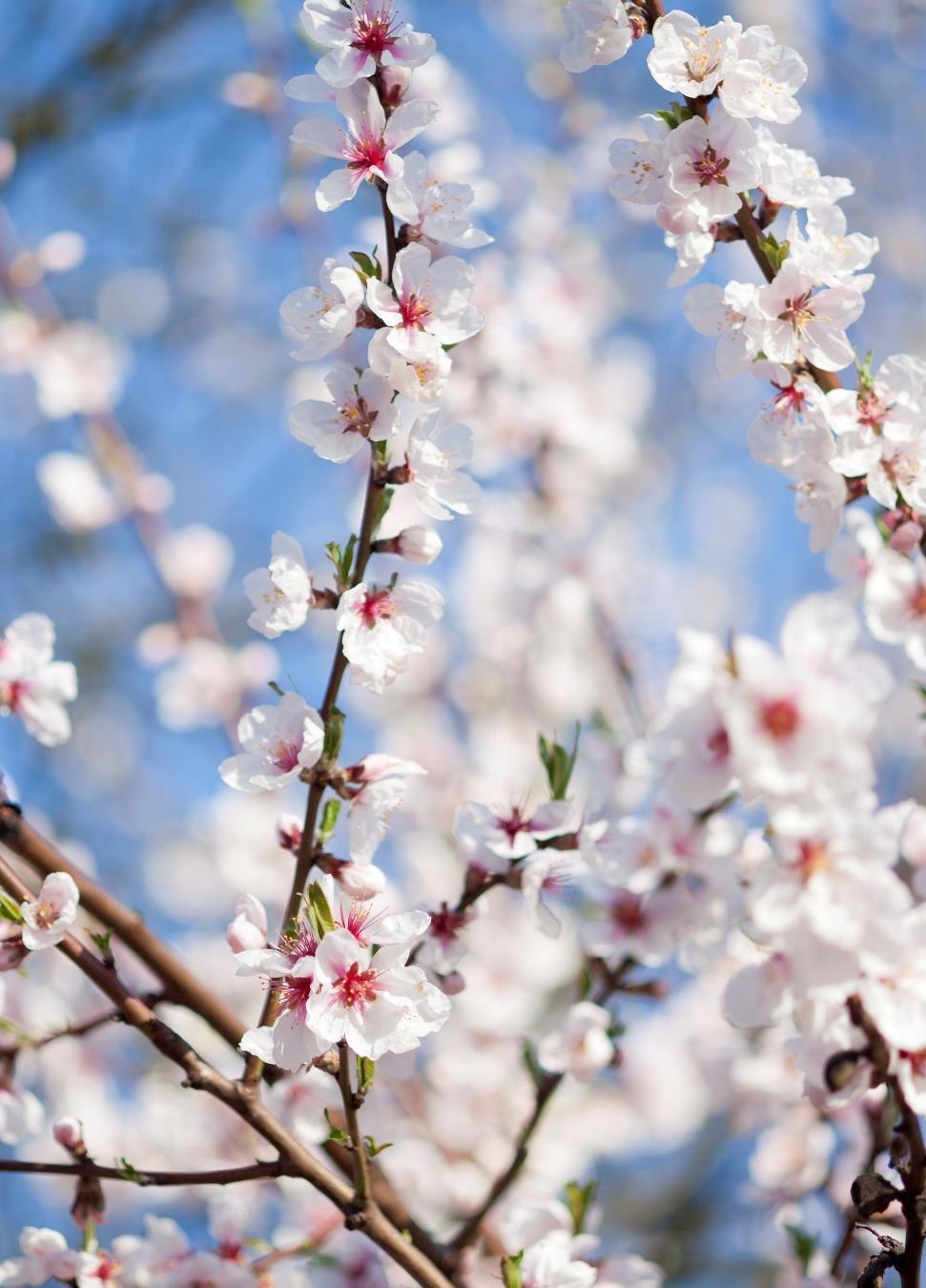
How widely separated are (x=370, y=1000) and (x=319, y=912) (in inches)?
4.5

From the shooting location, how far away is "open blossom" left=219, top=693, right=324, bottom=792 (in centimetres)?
136

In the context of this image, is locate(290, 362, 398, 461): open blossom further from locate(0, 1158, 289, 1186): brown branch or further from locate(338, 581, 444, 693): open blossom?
locate(0, 1158, 289, 1186): brown branch

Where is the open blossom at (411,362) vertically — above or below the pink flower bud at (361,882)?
above

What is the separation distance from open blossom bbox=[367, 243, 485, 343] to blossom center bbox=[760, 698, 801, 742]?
24.2 inches

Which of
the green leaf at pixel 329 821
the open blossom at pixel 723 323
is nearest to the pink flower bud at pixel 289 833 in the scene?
the green leaf at pixel 329 821

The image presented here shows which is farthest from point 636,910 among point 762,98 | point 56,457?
point 56,457

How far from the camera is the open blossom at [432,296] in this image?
4.42 ft

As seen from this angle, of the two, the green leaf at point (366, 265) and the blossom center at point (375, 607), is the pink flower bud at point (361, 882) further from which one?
the green leaf at point (366, 265)

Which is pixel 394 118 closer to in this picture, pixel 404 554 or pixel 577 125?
pixel 404 554

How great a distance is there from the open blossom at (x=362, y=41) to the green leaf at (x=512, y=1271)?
4.81 ft

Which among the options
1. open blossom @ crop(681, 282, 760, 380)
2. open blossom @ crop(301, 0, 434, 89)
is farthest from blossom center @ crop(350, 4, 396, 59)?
open blossom @ crop(681, 282, 760, 380)

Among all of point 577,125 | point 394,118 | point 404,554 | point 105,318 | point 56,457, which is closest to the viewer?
point 394,118

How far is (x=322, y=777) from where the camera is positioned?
4.49ft

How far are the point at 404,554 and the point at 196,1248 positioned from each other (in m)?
1.14
